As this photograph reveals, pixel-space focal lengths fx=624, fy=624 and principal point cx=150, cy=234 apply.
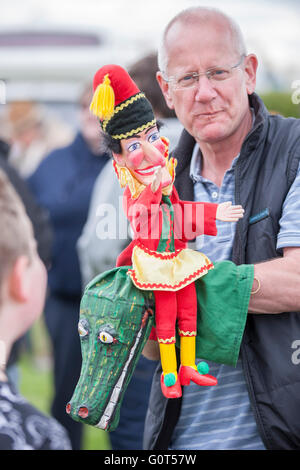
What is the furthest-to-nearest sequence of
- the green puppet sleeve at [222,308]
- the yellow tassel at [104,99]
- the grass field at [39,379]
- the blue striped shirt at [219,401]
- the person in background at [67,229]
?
the grass field at [39,379] → the person in background at [67,229] → the blue striped shirt at [219,401] → the green puppet sleeve at [222,308] → the yellow tassel at [104,99]

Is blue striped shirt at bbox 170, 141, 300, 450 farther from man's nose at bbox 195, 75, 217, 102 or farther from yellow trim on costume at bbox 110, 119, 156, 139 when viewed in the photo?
yellow trim on costume at bbox 110, 119, 156, 139

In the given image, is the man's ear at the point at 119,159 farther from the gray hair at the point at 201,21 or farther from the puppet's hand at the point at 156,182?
the gray hair at the point at 201,21

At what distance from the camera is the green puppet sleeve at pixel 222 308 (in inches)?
57.7

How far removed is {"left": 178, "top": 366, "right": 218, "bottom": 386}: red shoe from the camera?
1.41m

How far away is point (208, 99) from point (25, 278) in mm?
628

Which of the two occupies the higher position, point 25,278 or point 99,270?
point 25,278

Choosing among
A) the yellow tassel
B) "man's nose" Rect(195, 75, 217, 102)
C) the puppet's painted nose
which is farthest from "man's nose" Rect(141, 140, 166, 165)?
the puppet's painted nose

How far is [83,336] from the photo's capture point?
1424 mm

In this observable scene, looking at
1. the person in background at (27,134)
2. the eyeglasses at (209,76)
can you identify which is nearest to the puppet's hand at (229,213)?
the eyeglasses at (209,76)

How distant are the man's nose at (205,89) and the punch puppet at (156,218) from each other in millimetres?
195

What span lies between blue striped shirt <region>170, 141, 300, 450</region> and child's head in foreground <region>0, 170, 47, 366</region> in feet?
1.61

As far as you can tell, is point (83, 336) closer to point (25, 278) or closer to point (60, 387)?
point (25, 278)
